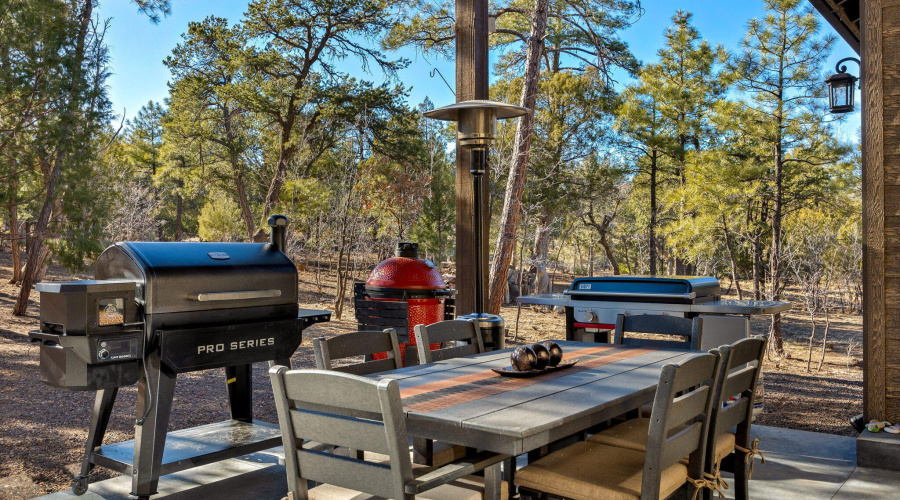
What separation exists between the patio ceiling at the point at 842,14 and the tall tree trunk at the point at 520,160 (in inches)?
131

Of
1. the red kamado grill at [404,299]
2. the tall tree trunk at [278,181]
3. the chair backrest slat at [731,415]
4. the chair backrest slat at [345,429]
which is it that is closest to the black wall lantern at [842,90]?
the red kamado grill at [404,299]

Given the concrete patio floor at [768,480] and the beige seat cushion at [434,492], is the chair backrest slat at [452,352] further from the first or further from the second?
the concrete patio floor at [768,480]

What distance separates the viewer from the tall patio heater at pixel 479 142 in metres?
3.68

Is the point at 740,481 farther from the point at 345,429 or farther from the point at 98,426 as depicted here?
the point at 98,426

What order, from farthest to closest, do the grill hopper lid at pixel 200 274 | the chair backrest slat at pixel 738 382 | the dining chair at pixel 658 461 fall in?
the grill hopper lid at pixel 200 274 < the chair backrest slat at pixel 738 382 < the dining chair at pixel 658 461

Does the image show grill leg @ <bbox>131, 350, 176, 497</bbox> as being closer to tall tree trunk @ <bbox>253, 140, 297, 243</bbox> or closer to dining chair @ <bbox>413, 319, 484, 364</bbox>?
dining chair @ <bbox>413, 319, 484, 364</bbox>

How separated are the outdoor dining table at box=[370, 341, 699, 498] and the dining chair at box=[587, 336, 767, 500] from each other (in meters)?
0.22

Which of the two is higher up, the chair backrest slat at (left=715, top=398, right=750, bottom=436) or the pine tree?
the pine tree

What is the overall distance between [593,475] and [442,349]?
3.23 feet

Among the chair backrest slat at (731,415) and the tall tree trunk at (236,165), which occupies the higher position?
the tall tree trunk at (236,165)

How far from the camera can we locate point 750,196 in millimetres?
11781

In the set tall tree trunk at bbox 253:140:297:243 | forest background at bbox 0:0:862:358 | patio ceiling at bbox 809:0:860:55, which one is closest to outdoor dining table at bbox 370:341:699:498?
patio ceiling at bbox 809:0:860:55

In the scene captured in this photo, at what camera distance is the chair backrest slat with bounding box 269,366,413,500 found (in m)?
1.59

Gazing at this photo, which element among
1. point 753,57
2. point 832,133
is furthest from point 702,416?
point 832,133
